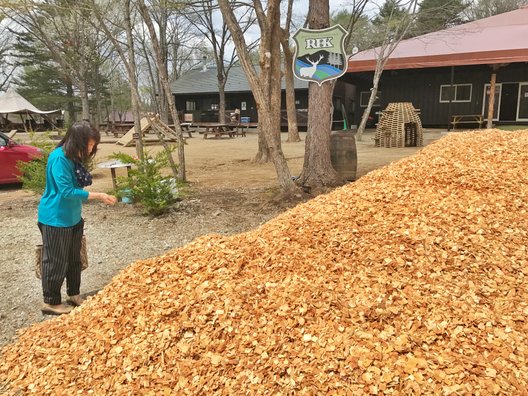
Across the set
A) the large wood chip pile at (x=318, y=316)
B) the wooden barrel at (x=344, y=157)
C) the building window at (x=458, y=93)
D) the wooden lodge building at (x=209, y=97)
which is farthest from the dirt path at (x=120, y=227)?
the wooden lodge building at (x=209, y=97)

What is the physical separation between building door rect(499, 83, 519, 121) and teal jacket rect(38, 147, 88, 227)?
2253 centimetres

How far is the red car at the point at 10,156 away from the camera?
9.30m

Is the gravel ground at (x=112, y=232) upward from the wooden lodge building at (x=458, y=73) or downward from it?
downward

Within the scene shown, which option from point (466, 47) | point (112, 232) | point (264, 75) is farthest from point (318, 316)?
point (466, 47)

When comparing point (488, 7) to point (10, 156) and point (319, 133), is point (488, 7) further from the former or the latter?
point (10, 156)

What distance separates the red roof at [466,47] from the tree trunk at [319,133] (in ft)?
37.1

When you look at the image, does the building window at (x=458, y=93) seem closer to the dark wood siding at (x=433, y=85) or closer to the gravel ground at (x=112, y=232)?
the dark wood siding at (x=433, y=85)

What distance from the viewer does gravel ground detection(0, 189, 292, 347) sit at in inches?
150

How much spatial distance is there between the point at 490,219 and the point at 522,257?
0.50m

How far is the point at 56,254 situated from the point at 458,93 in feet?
71.7

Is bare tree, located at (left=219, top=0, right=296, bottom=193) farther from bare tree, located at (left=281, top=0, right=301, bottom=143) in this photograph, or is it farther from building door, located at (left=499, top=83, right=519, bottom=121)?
building door, located at (left=499, top=83, right=519, bottom=121)

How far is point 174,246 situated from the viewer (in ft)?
16.4

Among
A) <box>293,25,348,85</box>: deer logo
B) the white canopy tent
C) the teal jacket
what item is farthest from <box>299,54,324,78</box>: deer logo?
the white canopy tent

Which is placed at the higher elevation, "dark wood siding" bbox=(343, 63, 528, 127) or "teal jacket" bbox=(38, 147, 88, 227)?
"dark wood siding" bbox=(343, 63, 528, 127)
